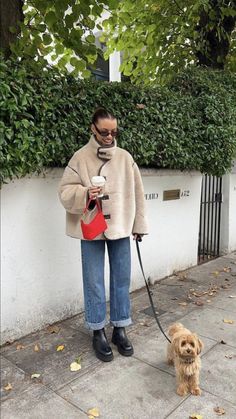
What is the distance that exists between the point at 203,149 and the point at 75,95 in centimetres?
216

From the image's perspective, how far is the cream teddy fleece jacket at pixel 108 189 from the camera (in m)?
2.84

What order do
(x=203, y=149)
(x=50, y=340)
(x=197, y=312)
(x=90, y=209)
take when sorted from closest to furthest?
(x=90, y=209)
(x=50, y=340)
(x=197, y=312)
(x=203, y=149)

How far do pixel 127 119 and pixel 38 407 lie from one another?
279 centimetres

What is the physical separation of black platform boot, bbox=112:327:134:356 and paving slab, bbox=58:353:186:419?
124mm

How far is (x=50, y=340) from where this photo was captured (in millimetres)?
3346

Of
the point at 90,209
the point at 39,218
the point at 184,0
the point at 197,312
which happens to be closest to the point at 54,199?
the point at 39,218

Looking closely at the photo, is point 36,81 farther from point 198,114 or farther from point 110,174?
point 198,114

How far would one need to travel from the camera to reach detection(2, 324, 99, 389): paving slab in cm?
283

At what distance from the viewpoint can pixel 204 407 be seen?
248cm

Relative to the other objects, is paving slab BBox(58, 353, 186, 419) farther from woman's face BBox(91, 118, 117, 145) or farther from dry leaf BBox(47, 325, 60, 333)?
woman's face BBox(91, 118, 117, 145)

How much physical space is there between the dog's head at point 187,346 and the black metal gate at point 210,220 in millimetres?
3832

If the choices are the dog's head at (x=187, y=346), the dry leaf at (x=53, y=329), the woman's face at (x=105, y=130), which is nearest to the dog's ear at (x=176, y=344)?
the dog's head at (x=187, y=346)

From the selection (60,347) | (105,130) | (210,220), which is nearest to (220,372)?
(60,347)

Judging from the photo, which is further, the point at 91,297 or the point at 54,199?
the point at 54,199
